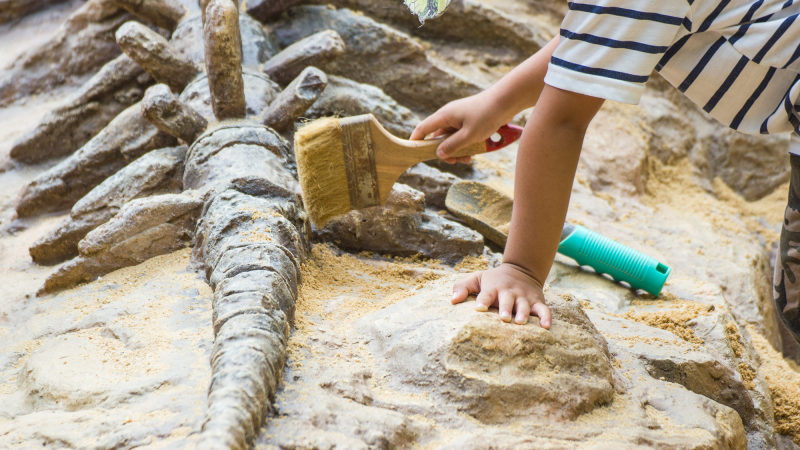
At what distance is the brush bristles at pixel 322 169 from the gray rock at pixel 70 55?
8.03 ft

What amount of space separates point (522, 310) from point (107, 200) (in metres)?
1.78

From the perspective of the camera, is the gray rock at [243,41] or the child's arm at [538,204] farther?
the gray rock at [243,41]

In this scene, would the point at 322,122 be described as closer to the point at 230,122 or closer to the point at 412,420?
the point at 230,122

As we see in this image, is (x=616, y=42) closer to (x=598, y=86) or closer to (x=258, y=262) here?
(x=598, y=86)

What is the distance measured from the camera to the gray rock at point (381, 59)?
317 cm

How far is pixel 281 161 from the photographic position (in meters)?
2.19

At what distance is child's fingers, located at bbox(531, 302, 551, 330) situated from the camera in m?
1.29

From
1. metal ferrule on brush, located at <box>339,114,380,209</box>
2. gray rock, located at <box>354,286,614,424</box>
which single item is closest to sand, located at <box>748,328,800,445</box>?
gray rock, located at <box>354,286,614,424</box>

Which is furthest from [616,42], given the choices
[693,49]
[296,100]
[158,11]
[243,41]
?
[158,11]

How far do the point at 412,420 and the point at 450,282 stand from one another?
521mm

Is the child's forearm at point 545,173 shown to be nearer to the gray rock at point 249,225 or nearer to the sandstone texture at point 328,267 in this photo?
the sandstone texture at point 328,267

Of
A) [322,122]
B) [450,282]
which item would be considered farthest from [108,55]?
[450,282]

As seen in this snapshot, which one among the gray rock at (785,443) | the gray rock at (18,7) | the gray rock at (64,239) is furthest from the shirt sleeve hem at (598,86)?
the gray rock at (18,7)

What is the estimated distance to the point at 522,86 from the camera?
5.72 feet
